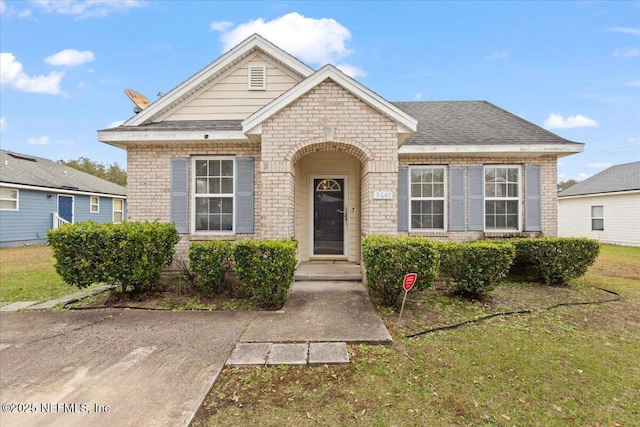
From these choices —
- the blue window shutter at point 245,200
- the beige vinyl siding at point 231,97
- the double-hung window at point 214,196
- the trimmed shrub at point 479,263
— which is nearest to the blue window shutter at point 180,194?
the double-hung window at point 214,196

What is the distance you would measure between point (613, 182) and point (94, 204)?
3124 cm

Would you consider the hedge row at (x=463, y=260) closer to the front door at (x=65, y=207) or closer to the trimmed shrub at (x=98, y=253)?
the trimmed shrub at (x=98, y=253)

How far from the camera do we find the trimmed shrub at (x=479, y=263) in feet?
17.6

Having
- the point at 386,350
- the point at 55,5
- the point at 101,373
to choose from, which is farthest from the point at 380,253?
the point at 55,5

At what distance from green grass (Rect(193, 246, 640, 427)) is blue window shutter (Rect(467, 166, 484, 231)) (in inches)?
127

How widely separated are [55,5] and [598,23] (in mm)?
19775

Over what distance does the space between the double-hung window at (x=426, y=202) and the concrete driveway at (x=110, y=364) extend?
4.92 m

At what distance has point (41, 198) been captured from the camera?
15.8 meters

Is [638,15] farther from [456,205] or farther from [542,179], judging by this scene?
[456,205]

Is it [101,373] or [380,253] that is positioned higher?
[380,253]

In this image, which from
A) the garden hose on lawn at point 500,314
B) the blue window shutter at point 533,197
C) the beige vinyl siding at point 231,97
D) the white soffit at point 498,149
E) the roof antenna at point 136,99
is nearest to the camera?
the garden hose on lawn at point 500,314

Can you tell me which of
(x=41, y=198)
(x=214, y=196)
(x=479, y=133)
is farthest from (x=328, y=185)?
(x=41, y=198)

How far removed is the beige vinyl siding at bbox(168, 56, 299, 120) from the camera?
7.75 metres

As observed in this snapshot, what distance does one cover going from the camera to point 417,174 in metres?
7.70
